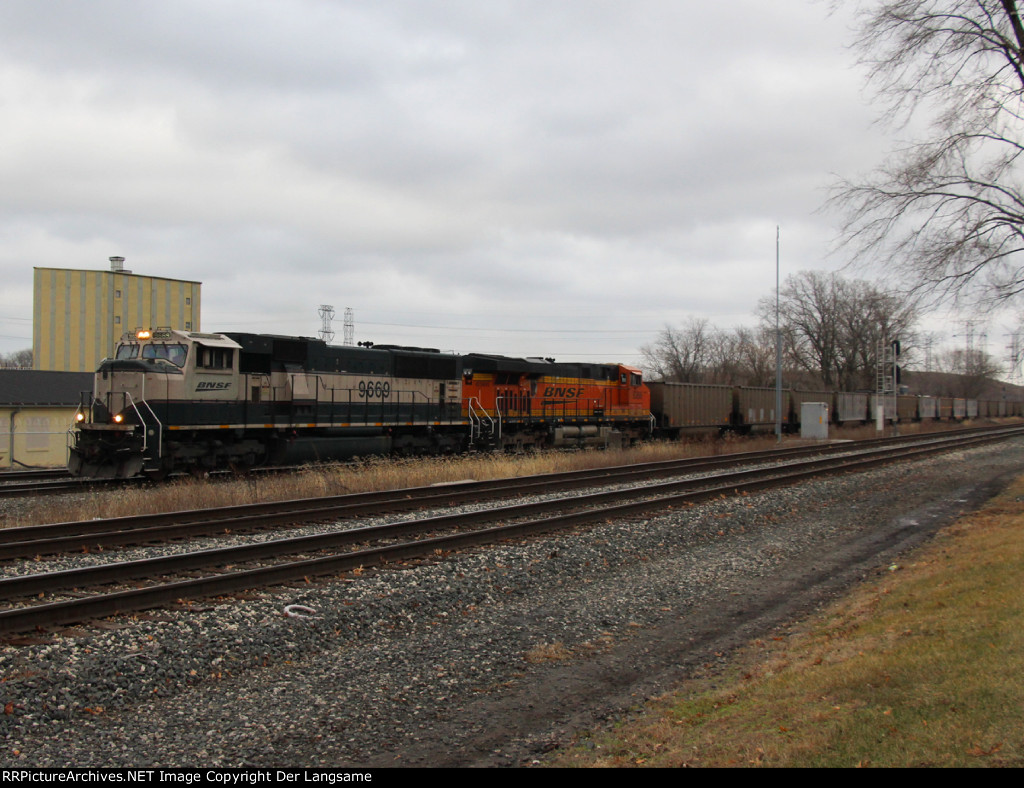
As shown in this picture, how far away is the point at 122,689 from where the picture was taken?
5.36 meters

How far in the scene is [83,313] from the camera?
3653 centimetres

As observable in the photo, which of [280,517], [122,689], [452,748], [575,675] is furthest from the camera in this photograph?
[280,517]

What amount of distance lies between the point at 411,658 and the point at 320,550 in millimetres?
4015

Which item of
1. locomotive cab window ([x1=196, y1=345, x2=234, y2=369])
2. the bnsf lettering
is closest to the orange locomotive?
the bnsf lettering

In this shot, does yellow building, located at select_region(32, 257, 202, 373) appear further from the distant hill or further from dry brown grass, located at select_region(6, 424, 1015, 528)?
the distant hill

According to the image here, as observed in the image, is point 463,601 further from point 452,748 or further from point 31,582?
point 31,582

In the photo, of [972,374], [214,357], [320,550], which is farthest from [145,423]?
[972,374]

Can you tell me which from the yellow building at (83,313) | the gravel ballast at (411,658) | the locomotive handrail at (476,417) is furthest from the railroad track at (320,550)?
the yellow building at (83,313)

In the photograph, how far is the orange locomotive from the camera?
2403cm

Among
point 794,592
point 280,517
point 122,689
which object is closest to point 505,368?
point 280,517

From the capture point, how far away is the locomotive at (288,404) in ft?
52.4

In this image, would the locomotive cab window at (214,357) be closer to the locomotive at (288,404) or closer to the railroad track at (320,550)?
the locomotive at (288,404)

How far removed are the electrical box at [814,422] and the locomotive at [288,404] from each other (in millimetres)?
19533

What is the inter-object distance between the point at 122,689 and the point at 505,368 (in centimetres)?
1971
